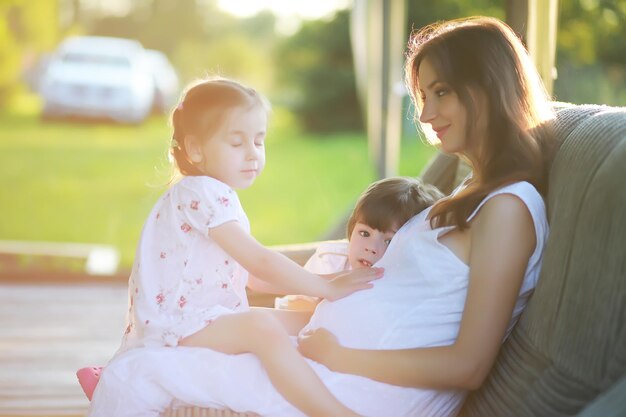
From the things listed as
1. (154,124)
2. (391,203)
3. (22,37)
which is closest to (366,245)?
(391,203)

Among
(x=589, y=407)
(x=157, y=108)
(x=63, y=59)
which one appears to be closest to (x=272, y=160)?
(x=157, y=108)

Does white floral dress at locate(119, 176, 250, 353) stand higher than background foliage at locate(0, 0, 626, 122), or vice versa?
white floral dress at locate(119, 176, 250, 353)

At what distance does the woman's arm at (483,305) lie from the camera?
1.66 m

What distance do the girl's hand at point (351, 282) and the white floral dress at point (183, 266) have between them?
0.22 m

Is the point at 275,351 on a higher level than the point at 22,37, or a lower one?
higher

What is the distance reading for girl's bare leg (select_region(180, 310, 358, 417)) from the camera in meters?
1.73

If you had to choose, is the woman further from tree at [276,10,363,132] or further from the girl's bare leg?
tree at [276,10,363,132]

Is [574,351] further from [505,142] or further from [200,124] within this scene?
[200,124]

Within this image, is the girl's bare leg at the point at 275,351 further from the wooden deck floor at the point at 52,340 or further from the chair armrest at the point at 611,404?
the wooden deck floor at the point at 52,340

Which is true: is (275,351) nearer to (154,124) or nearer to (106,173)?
(154,124)

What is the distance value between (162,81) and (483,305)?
343 inches

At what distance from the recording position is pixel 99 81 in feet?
31.6

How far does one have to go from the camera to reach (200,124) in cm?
205

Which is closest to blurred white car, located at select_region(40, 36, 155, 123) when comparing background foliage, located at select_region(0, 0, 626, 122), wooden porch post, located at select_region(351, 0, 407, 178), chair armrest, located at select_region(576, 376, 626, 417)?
background foliage, located at select_region(0, 0, 626, 122)
